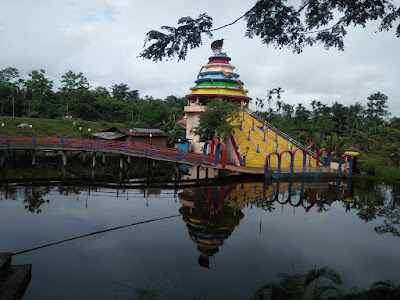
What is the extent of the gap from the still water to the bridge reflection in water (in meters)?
0.07

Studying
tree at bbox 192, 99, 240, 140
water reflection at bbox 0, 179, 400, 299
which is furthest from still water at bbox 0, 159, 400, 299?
tree at bbox 192, 99, 240, 140

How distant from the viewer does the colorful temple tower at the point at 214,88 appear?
32250 mm

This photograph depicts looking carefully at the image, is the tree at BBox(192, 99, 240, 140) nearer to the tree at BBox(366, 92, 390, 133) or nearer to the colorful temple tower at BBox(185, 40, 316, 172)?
the colorful temple tower at BBox(185, 40, 316, 172)

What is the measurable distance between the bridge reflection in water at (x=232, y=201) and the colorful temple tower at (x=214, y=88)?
40.8 ft

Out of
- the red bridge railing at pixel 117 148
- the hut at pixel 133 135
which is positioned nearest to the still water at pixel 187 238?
the red bridge railing at pixel 117 148

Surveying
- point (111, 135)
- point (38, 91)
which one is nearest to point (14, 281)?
point (111, 135)

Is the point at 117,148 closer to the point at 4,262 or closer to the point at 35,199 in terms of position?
the point at 35,199

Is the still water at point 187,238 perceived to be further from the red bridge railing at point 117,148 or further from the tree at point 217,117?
the tree at point 217,117

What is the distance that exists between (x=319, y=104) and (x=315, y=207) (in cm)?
3398

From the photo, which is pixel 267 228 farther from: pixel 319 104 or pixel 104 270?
pixel 319 104

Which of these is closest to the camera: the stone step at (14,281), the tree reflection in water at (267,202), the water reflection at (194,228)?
the stone step at (14,281)

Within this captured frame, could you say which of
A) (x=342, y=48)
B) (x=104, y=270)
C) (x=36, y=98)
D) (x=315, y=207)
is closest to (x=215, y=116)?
(x=315, y=207)

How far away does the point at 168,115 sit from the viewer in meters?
47.7

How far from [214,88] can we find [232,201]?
17.4 metres
